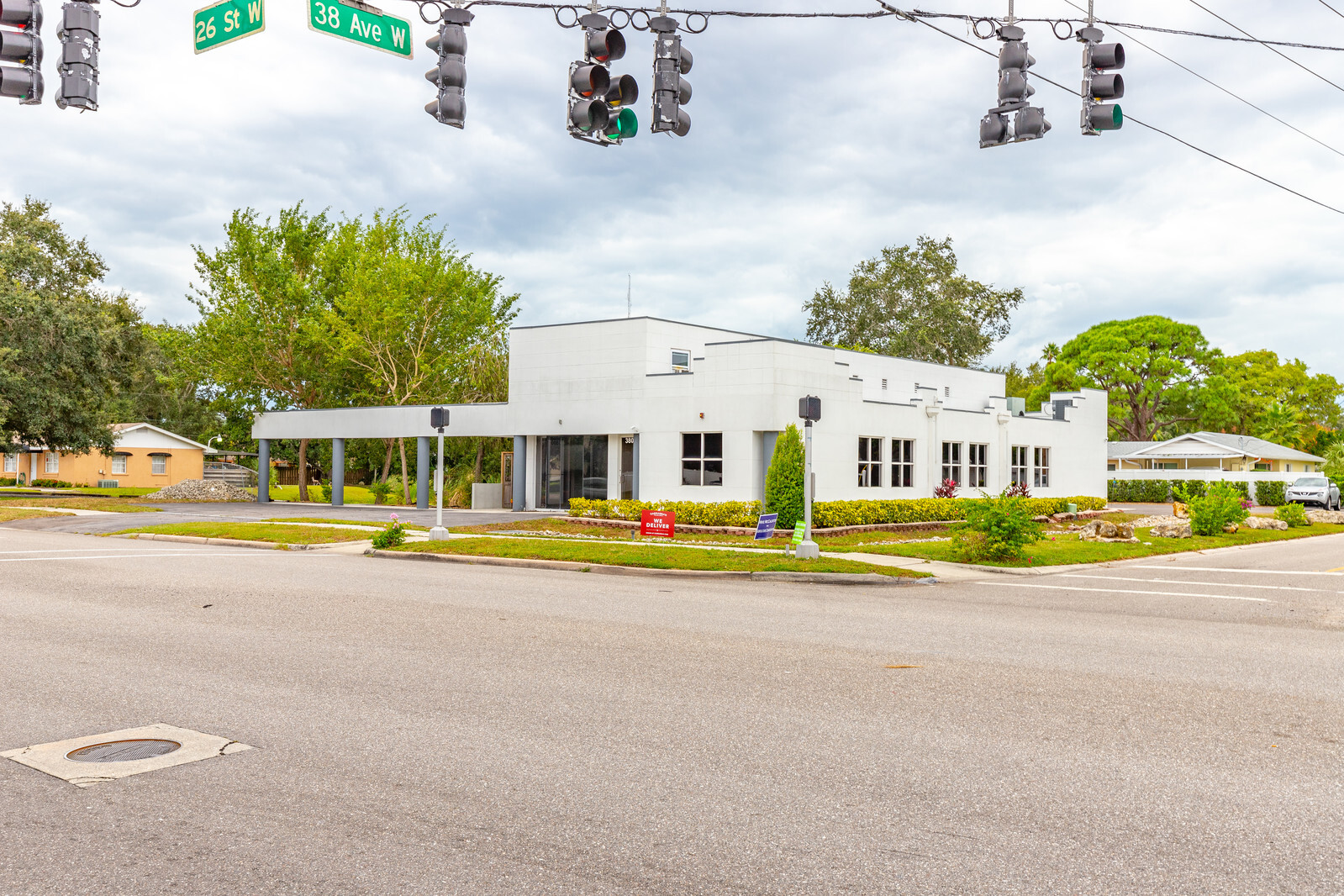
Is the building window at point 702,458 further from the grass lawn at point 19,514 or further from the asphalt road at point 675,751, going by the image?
the grass lawn at point 19,514

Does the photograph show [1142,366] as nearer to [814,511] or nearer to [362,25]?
[814,511]

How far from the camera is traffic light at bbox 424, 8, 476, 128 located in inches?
449

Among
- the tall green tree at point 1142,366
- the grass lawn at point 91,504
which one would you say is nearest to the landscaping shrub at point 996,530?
the grass lawn at point 91,504

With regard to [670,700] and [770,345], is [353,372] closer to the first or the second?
[770,345]

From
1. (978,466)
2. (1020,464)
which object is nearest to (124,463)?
(978,466)

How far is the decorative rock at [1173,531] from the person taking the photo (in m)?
27.6

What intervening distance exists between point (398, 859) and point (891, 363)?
3572 centimetres

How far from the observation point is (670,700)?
7.19 m

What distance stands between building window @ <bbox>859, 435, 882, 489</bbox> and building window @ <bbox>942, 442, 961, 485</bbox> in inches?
153

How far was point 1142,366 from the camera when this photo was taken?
70750mm

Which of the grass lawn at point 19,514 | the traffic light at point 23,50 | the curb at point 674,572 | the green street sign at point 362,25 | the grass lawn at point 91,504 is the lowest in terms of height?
the curb at point 674,572

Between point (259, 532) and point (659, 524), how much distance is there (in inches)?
394

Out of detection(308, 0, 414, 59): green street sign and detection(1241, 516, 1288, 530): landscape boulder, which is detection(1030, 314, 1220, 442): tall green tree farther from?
detection(308, 0, 414, 59): green street sign

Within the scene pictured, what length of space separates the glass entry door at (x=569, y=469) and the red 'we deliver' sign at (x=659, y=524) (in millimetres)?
8933
